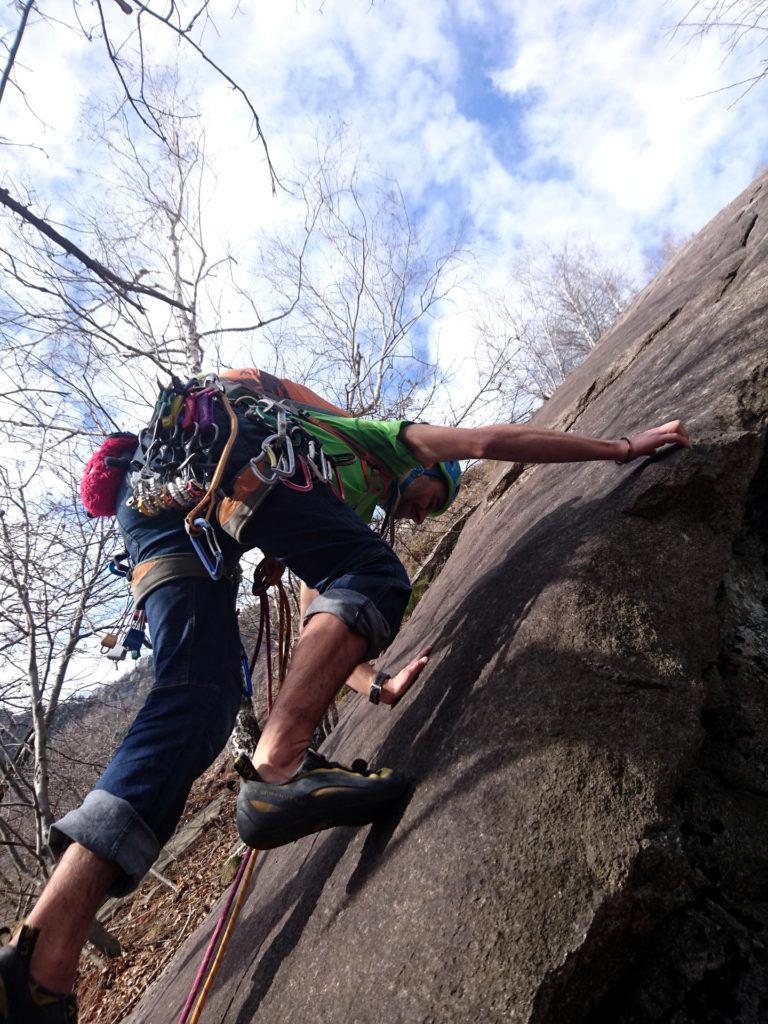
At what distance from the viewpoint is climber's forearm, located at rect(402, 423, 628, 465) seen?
2.17 meters

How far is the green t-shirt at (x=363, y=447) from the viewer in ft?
Result: 7.94

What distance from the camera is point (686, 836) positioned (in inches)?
60.6

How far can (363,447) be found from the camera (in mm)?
2500

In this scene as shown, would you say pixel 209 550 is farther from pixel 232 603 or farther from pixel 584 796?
pixel 584 796

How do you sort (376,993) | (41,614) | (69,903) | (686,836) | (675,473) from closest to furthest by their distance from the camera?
1. (376,993)
2. (686,836)
3. (69,903)
4. (675,473)
5. (41,614)

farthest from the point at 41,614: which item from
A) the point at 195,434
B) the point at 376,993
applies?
the point at 376,993

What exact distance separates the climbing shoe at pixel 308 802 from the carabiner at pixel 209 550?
78 cm

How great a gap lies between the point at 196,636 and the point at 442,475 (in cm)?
139

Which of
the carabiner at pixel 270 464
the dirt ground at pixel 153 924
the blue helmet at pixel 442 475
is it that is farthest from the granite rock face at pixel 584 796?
the dirt ground at pixel 153 924

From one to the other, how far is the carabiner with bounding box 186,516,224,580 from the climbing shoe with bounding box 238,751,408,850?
777 mm

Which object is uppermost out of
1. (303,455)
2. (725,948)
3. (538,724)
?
(303,455)

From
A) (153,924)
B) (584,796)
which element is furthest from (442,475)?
(153,924)

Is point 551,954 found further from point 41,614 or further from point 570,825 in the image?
point 41,614

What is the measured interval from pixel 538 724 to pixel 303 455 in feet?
4.06
